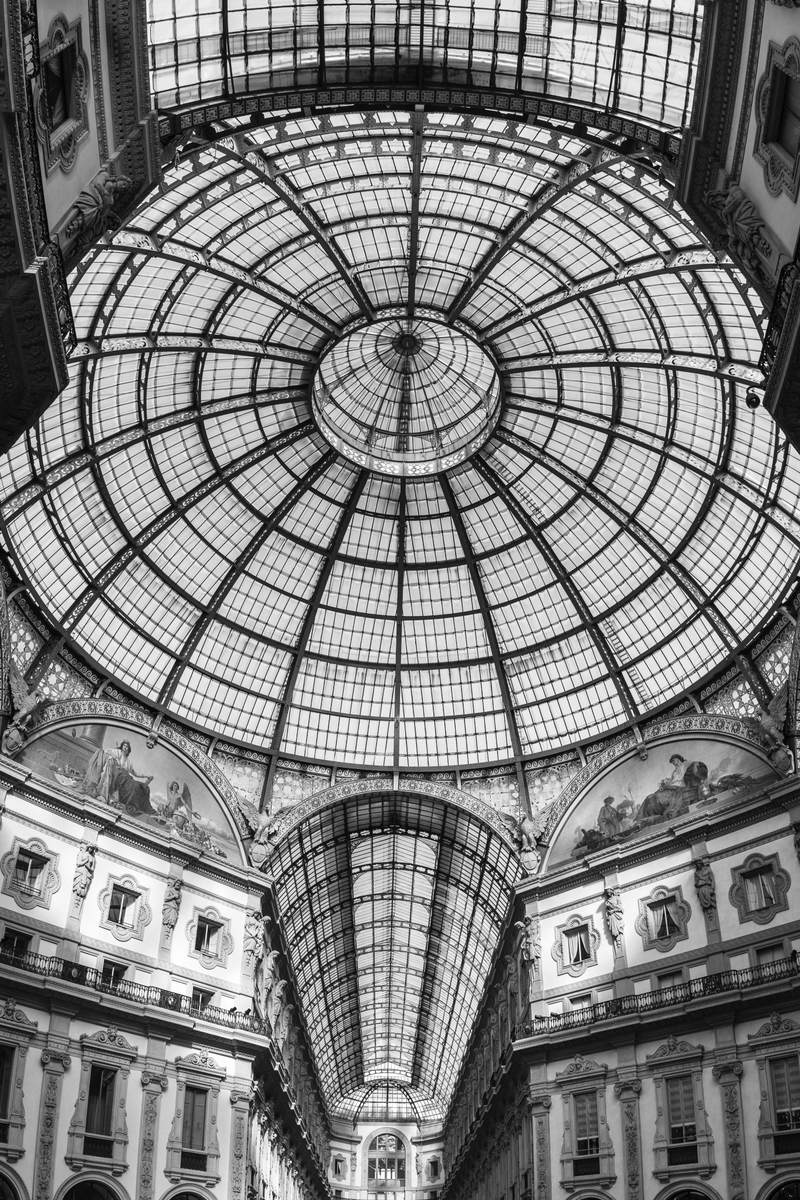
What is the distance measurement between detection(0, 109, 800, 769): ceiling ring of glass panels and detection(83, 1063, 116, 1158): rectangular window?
16.1 metres

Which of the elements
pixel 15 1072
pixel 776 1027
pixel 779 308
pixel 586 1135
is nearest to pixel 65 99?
pixel 779 308

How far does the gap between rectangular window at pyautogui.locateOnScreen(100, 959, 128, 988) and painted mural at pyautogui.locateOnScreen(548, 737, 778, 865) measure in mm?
19341

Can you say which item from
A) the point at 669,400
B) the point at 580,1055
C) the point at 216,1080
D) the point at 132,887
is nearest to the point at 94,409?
the point at 132,887

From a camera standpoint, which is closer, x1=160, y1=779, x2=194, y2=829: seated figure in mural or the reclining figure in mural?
the reclining figure in mural

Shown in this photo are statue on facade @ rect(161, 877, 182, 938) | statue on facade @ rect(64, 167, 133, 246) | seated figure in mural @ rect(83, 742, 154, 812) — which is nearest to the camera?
statue on facade @ rect(64, 167, 133, 246)

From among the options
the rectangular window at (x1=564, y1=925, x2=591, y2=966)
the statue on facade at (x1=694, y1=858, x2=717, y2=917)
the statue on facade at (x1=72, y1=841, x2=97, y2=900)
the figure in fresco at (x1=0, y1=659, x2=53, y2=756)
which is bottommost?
the rectangular window at (x1=564, y1=925, x2=591, y2=966)

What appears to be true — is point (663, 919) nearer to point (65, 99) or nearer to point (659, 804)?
point (659, 804)

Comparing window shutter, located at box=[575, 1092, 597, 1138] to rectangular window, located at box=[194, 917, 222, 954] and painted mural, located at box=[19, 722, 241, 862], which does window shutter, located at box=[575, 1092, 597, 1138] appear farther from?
painted mural, located at box=[19, 722, 241, 862]

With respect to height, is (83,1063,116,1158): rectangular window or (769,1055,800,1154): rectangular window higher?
(769,1055,800,1154): rectangular window

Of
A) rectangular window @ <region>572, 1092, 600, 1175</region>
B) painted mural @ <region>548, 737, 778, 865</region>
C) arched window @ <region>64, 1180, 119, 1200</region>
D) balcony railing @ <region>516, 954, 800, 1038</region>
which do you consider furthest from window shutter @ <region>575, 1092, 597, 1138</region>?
arched window @ <region>64, 1180, 119, 1200</region>

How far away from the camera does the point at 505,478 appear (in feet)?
161

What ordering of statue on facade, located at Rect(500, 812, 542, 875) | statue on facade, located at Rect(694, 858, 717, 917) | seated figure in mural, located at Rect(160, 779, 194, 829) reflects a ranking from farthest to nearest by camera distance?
statue on facade, located at Rect(500, 812, 542, 875) < seated figure in mural, located at Rect(160, 779, 194, 829) < statue on facade, located at Rect(694, 858, 717, 917)

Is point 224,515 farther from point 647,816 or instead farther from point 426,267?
point 647,816

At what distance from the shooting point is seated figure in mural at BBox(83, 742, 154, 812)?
40938mm
